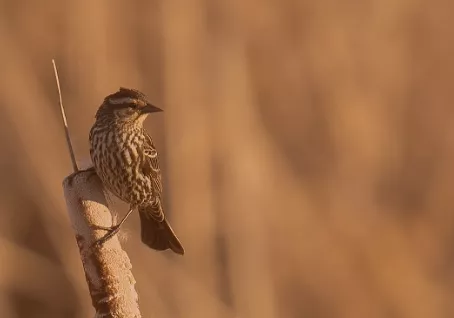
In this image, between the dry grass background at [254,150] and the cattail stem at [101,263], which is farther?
the dry grass background at [254,150]

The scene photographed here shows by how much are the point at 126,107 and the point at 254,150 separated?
43.1 inches

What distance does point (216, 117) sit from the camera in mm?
3590

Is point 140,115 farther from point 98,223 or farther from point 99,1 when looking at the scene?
point 99,1

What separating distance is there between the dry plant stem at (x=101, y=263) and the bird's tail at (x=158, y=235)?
2.70 ft

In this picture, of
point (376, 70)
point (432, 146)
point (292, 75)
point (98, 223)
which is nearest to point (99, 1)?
point (292, 75)

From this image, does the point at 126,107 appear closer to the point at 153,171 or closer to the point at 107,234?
the point at 153,171

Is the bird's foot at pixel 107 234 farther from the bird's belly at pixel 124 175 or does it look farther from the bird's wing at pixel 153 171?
the bird's wing at pixel 153 171

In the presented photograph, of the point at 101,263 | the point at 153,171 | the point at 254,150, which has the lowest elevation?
the point at 254,150

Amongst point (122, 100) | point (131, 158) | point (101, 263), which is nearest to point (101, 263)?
point (101, 263)

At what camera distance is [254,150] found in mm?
3580

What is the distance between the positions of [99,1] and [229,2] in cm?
52

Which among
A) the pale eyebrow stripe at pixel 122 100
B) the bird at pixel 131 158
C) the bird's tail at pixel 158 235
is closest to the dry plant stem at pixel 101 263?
the bird at pixel 131 158

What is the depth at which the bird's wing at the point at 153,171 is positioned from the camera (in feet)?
8.98

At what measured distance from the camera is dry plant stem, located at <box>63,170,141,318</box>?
66.0 inches
